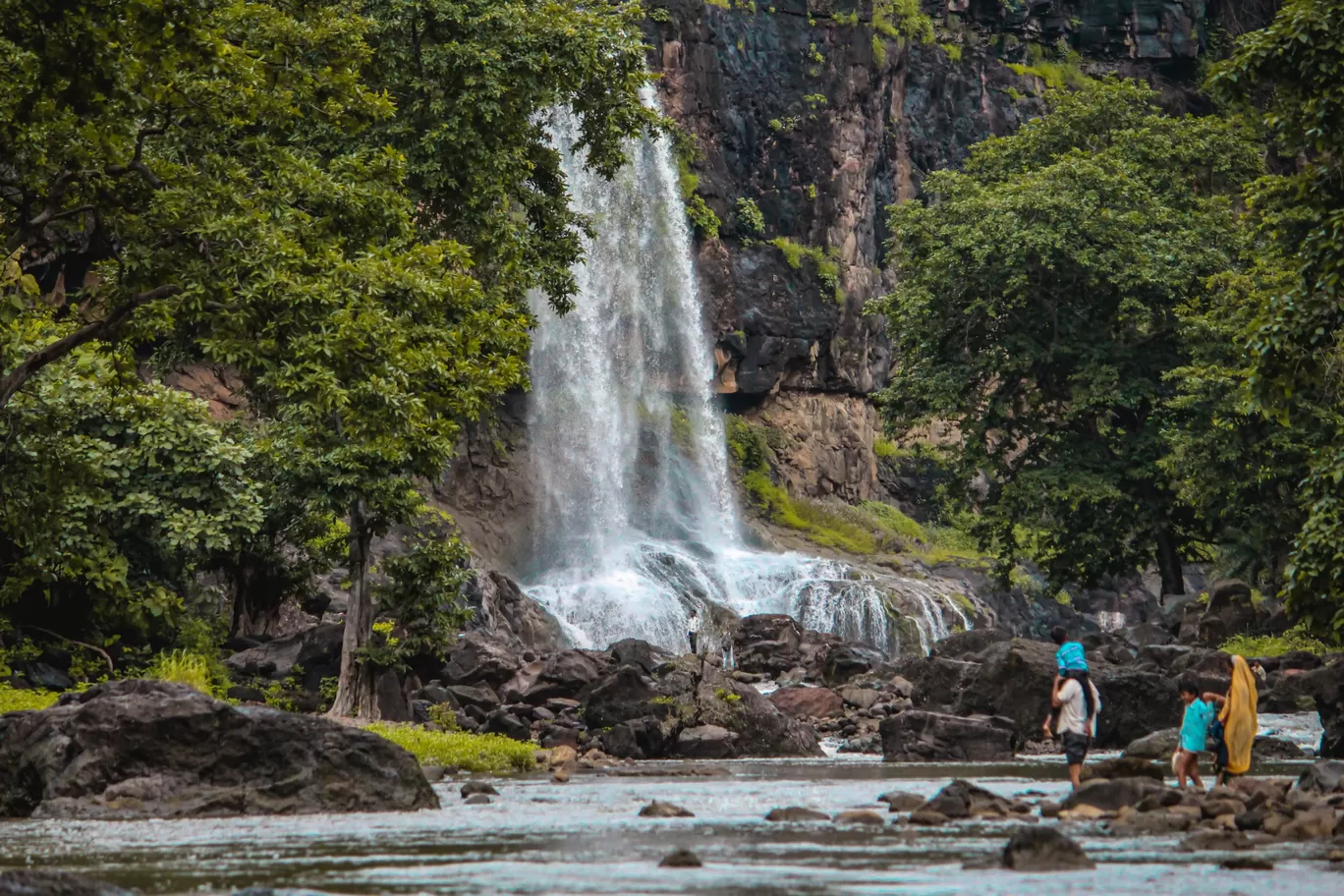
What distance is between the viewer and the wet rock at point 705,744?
21.1 m

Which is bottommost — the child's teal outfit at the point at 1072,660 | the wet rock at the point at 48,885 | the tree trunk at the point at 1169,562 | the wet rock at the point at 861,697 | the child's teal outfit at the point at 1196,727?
the wet rock at the point at 861,697

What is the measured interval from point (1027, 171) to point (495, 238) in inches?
817

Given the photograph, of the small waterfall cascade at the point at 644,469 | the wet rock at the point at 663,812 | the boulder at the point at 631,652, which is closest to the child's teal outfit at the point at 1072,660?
the wet rock at the point at 663,812

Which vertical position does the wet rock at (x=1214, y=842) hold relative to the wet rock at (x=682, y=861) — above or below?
below

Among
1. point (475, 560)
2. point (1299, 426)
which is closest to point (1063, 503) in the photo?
point (1299, 426)

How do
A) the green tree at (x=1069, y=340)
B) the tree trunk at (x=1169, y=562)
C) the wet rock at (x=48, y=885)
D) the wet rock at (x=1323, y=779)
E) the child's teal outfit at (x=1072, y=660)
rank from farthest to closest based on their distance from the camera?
the tree trunk at (x=1169, y=562) → the green tree at (x=1069, y=340) → the child's teal outfit at (x=1072, y=660) → the wet rock at (x=1323, y=779) → the wet rock at (x=48, y=885)

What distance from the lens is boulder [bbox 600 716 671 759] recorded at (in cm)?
2075

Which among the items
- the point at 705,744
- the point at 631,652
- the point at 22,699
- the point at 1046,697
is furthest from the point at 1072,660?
the point at 631,652

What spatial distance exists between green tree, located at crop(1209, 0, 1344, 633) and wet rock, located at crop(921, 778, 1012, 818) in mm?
4773

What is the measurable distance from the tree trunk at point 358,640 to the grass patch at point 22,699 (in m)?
3.99

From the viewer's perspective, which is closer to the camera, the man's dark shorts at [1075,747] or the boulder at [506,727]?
the man's dark shorts at [1075,747]

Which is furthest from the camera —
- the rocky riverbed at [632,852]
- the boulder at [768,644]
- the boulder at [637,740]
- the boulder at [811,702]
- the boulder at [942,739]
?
the boulder at [768,644]

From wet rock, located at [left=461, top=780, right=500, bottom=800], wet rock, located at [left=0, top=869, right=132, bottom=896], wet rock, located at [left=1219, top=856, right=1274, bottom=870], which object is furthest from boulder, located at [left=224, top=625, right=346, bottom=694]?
wet rock, located at [left=1219, top=856, right=1274, bottom=870]

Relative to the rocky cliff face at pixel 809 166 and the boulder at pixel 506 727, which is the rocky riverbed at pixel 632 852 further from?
the rocky cliff face at pixel 809 166
